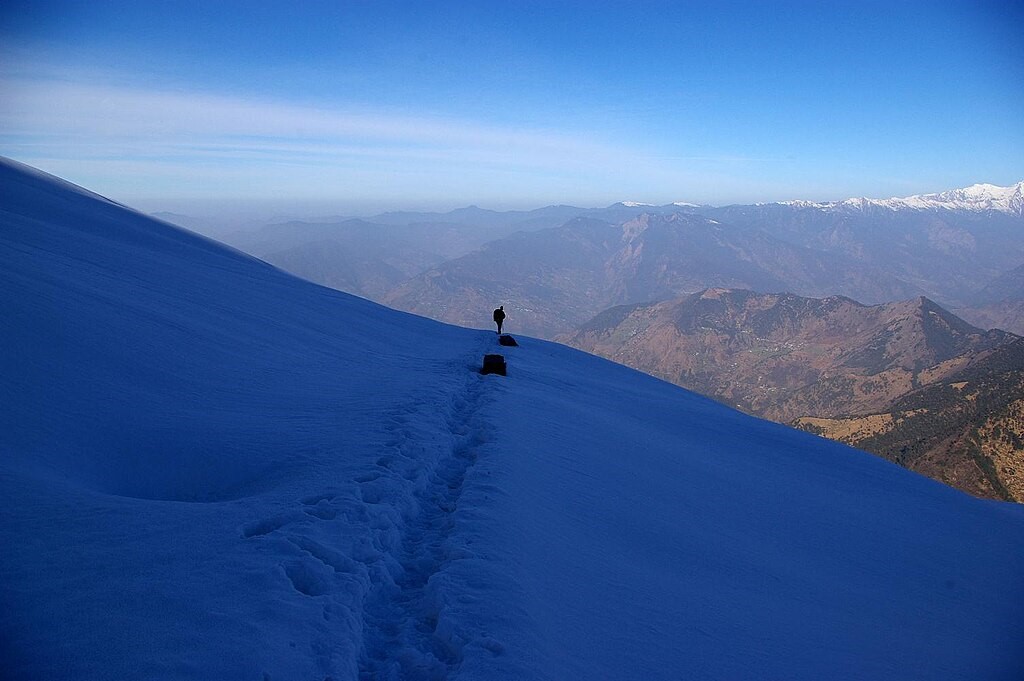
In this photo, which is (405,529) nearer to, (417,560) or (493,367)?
(417,560)

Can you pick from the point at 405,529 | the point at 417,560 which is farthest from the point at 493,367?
the point at 417,560

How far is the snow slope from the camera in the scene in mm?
5617

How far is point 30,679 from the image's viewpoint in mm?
4324

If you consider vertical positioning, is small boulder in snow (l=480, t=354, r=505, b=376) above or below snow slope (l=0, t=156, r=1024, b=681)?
above

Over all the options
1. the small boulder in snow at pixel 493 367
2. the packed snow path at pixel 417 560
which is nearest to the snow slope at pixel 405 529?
the packed snow path at pixel 417 560

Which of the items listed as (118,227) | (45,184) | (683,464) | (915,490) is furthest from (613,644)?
(45,184)

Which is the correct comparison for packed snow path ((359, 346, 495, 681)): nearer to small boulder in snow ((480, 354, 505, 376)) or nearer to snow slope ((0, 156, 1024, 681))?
snow slope ((0, 156, 1024, 681))

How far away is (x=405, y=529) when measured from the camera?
8.41m

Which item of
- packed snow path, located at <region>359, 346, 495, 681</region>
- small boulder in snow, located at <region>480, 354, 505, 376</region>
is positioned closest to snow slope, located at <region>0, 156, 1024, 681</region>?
packed snow path, located at <region>359, 346, 495, 681</region>

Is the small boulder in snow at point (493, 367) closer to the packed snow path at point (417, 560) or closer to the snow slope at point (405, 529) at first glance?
the snow slope at point (405, 529)

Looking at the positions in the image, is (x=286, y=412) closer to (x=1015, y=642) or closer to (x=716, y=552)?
(x=716, y=552)

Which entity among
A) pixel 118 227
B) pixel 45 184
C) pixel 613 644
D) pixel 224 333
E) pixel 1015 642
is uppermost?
pixel 45 184

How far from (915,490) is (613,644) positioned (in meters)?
17.2

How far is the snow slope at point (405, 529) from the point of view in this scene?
18.4 ft
